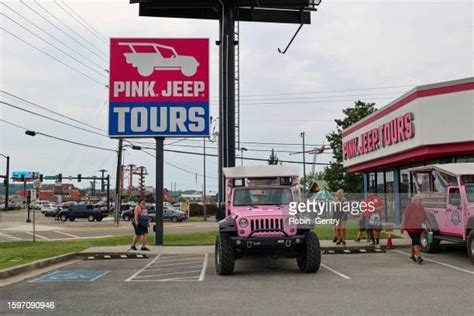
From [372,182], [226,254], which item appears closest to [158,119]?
[226,254]

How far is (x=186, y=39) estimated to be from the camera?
62.0ft

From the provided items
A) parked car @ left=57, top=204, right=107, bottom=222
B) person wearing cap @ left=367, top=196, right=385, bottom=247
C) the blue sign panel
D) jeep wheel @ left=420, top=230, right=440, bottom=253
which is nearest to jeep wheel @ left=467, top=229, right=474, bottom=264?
jeep wheel @ left=420, top=230, right=440, bottom=253

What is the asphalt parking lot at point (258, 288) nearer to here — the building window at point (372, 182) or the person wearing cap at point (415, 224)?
the person wearing cap at point (415, 224)

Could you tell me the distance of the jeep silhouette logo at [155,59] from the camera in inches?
731

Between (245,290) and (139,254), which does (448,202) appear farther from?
(139,254)

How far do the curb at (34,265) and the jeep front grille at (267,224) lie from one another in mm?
5679

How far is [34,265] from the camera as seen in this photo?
40.0 ft

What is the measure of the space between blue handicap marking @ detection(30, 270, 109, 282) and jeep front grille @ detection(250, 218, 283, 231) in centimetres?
380

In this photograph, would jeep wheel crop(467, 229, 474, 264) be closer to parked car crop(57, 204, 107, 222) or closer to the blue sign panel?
the blue sign panel

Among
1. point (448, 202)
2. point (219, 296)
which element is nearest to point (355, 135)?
point (448, 202)

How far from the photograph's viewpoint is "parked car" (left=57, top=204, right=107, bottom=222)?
154 ft

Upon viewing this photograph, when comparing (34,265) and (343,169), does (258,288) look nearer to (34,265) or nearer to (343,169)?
(34,265)

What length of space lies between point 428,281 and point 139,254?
352 inches

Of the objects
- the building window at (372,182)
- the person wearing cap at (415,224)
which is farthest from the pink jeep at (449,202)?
the building window at (372,182)
